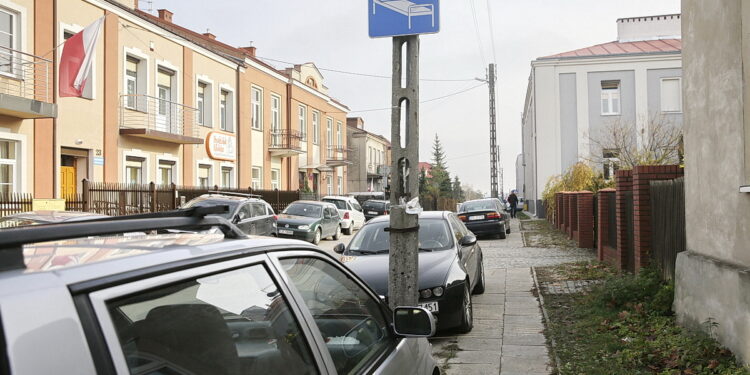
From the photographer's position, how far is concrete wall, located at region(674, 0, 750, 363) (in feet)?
16.7

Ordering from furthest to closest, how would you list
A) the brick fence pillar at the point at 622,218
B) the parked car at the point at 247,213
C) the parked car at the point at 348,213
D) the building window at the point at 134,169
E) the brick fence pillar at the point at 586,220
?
the parked car at the point at 348,213, the building window at the point at 134,169, the brick fence pillar at the point at 586,220, the parked car at the point at 247,213, the brick fence pillar at the point at 622,218

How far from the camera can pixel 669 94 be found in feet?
120

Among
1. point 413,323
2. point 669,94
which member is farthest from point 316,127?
point 413,323

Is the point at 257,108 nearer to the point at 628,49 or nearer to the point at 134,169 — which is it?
the point at 134,169

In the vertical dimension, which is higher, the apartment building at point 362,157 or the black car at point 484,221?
the apartment building at point 362,157

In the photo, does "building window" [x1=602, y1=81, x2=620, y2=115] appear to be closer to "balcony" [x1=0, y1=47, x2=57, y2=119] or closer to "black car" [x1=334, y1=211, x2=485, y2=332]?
"black car" [x1=334, y1=211, x2=485, y2=332]

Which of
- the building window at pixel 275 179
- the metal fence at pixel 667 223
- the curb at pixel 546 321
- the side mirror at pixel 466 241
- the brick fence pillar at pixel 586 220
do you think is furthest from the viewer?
the building window at pixel 275 179

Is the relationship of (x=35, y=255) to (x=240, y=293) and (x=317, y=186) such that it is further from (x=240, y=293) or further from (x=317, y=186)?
(x=317, y=186)

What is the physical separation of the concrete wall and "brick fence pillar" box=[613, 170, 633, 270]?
3978 millimetres

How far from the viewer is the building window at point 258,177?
105 ft

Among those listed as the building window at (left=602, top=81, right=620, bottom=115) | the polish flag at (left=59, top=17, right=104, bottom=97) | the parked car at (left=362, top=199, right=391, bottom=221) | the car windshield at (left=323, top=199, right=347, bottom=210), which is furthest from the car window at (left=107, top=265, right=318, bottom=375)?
the building window at (left=602, top=81, right=620, bottom=115)

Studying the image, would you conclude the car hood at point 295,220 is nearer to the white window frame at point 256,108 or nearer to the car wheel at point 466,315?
the white window frame at point 256,108

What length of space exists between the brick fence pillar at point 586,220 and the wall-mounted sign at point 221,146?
16674 millimetres

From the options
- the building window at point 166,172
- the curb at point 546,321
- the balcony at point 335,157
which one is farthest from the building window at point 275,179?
the curb at point 546,321
